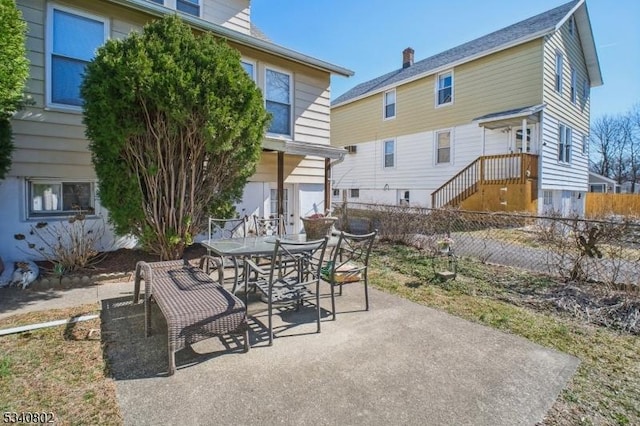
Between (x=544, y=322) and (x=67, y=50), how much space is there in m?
8.85

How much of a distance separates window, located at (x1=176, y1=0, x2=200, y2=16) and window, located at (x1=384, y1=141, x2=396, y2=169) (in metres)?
11.8

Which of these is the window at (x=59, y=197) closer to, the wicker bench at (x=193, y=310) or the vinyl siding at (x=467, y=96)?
the wicker bench at (x=193, y=310)

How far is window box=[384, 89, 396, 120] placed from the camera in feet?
59.4

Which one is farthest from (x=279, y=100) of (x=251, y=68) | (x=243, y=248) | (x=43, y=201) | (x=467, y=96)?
(x=467, y=96)

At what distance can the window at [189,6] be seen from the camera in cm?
830

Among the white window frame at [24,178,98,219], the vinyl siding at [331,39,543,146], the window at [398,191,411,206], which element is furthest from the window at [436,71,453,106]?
the white window frame at [24,178,98,219]

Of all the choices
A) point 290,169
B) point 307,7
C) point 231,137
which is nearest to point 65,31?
point 231,137

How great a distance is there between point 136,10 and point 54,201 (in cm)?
→ 413

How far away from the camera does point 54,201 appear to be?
6359 millimetres

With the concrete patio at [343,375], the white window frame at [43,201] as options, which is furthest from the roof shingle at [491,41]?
the white window frame at [43,201]

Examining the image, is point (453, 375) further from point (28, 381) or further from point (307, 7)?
point (307, 7)

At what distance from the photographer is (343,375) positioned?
9.52 ft

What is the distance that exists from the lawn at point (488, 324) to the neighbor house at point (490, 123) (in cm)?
738

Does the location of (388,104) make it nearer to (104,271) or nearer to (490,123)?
(490,123)
